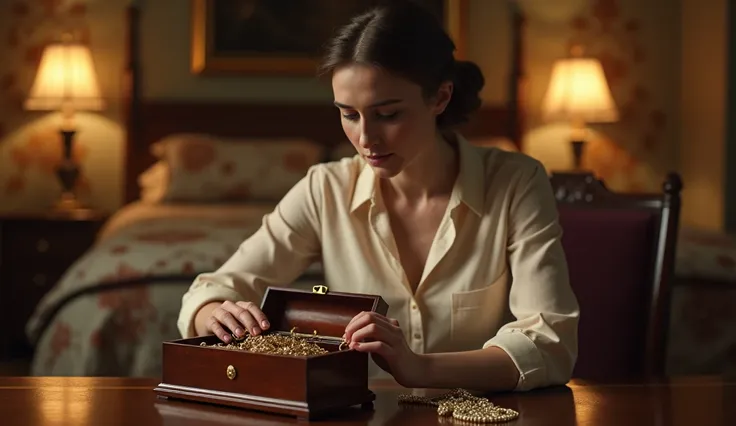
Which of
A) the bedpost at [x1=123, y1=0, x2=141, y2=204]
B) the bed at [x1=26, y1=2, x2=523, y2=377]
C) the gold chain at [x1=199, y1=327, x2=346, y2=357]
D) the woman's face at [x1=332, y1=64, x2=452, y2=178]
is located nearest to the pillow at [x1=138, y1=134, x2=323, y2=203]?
the bed at [x1=26, y1=2, x2=523, y2=377]

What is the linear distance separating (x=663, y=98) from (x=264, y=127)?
2134 mm

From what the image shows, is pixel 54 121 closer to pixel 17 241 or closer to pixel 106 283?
pixel 17 241

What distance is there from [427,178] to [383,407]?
2.32 ft

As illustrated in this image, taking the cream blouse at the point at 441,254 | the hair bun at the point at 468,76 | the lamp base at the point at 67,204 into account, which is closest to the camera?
the cream blouse at the point at 441,254

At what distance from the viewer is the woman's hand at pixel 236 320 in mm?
1583

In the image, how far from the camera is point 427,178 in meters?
2.07

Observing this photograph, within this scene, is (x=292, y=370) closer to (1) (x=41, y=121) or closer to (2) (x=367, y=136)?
(2) (x=367, y=136)

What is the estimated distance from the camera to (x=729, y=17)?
5.15 metres

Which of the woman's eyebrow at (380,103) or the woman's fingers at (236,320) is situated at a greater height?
the woman's eyebrow at (380,103)

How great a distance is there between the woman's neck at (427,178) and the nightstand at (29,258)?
10.6ft

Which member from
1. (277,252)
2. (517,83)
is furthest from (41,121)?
(277,252)

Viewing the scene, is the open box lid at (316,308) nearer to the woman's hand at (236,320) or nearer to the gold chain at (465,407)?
the woman's hand at (236,320)

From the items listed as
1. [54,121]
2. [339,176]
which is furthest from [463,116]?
[54,121]

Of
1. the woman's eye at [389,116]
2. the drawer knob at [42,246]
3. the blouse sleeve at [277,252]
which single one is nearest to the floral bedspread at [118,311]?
the blouse sleeve at [277,252]
